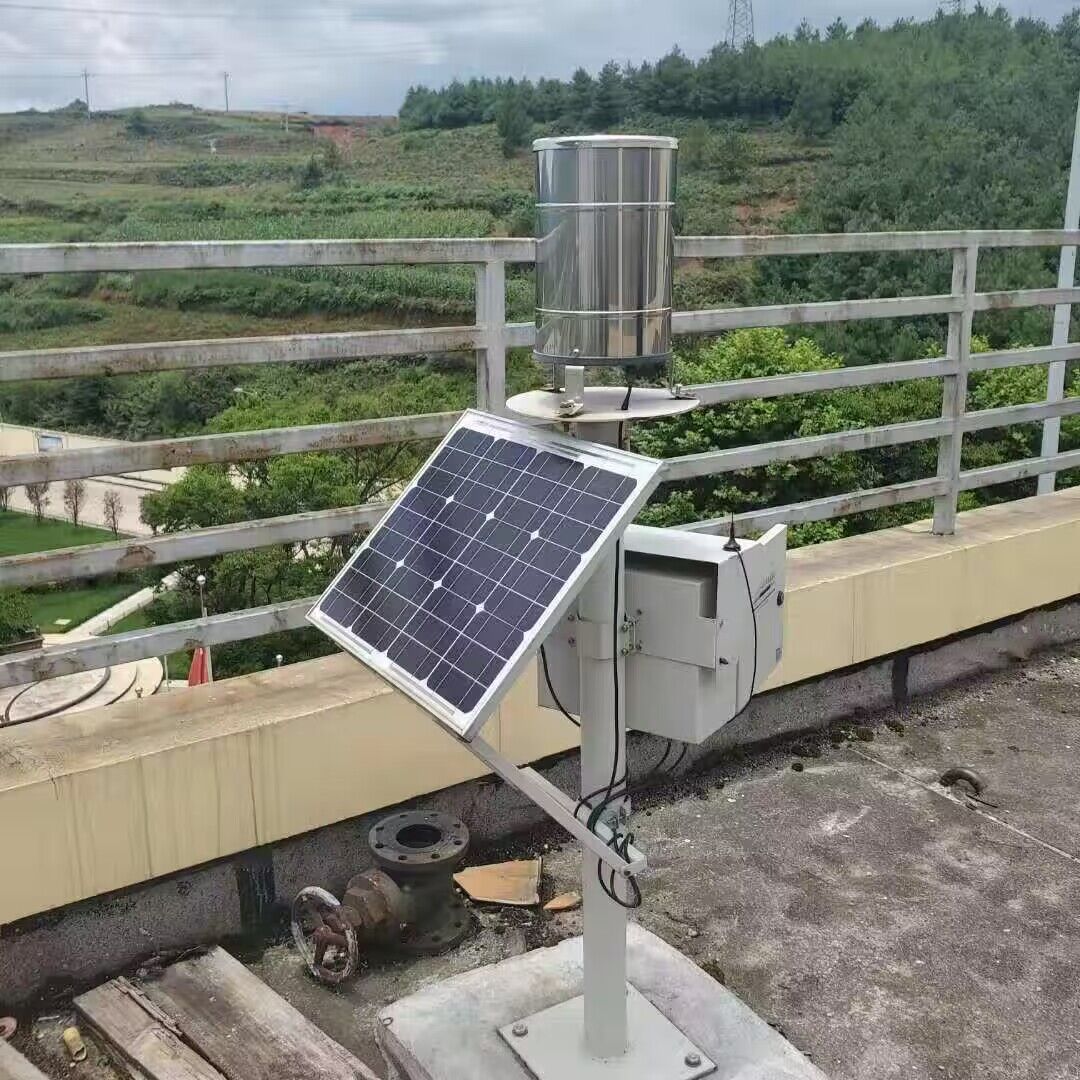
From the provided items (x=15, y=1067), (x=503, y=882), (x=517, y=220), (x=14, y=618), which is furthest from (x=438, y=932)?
(x=517, y=220)

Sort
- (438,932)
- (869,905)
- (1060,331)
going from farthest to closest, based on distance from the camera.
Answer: (1060,331)
(869,905)
(438,932)

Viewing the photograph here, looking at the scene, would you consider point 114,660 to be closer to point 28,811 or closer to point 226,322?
point 28,811

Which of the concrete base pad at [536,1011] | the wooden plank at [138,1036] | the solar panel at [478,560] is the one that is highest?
the solar panel at [478,560]

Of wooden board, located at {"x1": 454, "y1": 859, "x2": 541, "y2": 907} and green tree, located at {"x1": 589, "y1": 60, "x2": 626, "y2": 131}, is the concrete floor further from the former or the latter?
green tree, located at {"x1": 589, "y1": 60, "x2": 626, "y2": 131}

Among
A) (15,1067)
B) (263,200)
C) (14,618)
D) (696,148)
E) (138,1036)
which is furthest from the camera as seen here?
(696,148)

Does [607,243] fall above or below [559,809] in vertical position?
above

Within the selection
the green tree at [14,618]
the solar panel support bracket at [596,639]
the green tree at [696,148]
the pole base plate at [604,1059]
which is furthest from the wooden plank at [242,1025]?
the green tree at [696,148]

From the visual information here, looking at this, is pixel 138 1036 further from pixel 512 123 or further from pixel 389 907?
pixel 512 123

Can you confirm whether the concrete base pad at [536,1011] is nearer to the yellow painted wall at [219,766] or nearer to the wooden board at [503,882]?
the wooden board at [503,882]
